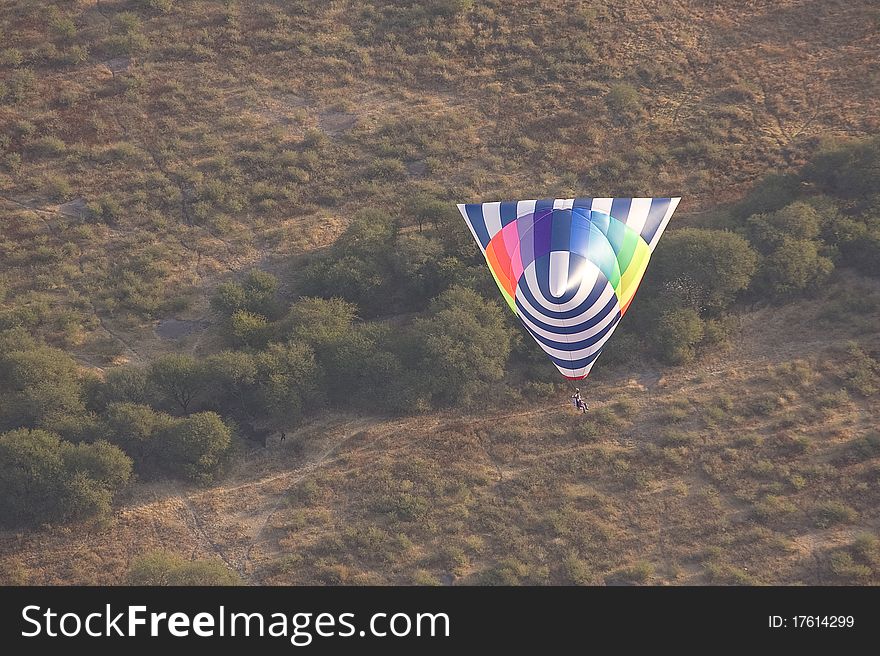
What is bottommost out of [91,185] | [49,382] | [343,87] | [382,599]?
[382,599]

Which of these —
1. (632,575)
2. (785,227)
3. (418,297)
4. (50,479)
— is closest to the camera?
(632,575)

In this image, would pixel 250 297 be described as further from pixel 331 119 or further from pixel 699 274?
pixel 699 274

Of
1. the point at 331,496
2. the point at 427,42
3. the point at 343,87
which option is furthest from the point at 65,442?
the point at 427,42

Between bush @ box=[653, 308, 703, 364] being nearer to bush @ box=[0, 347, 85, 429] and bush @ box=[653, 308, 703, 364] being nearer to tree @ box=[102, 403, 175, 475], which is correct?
tree @ box=[102, 403, 175, 475]

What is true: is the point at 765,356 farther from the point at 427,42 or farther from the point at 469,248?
the point at 427,42

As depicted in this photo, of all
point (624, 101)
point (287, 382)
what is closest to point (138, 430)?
point (287, 382)

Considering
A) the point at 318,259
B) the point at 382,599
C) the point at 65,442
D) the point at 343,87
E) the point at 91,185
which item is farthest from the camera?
the point at 343,87
